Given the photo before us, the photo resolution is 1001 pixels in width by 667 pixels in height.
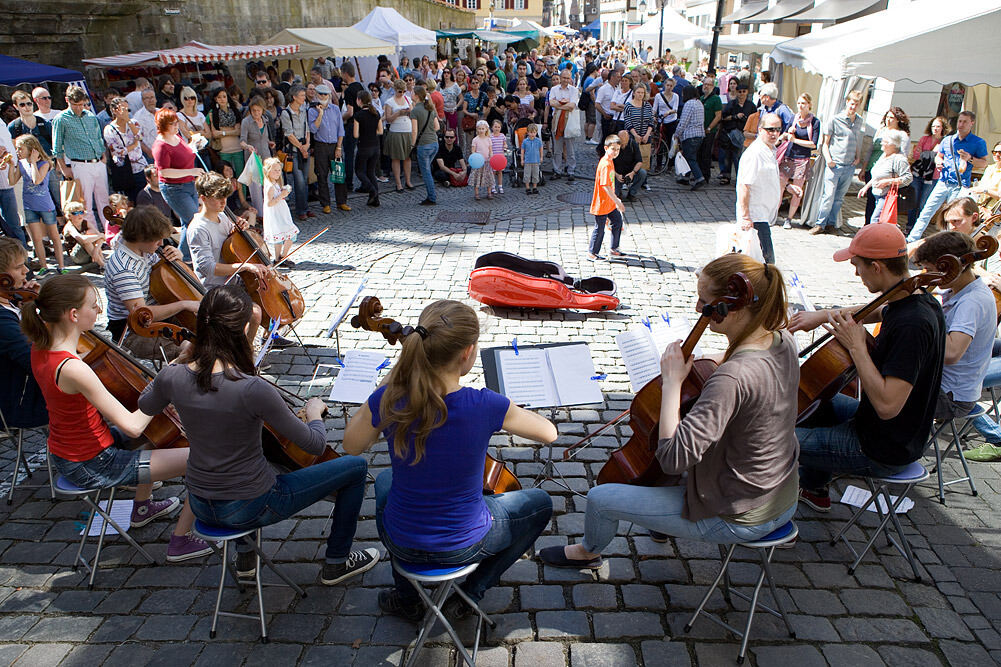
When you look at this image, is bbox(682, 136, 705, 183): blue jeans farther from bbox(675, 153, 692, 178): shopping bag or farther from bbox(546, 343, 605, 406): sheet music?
bbox(546, 343, 605, 406): sheet music

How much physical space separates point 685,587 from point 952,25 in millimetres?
8345

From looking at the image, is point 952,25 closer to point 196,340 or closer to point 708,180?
point 708,180

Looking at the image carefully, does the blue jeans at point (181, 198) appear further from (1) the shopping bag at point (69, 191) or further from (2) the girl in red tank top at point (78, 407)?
(2) the girl in red tank top at point (78, 407)

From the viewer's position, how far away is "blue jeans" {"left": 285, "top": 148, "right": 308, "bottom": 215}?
1015cm

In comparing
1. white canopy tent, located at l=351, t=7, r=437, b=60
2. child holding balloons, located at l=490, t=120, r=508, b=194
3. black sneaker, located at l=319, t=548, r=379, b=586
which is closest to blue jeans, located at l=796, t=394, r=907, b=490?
black sneaker, located at l=319, t=548, r=379, b=586

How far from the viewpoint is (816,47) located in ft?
32.6

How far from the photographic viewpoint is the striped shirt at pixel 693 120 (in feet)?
39.7

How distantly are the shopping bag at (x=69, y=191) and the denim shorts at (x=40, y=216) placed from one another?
564 millimetres

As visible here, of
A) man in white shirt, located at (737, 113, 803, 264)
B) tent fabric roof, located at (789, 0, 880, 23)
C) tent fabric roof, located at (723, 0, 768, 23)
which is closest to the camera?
man in white shirt, located at (737, 113, 803, 264)

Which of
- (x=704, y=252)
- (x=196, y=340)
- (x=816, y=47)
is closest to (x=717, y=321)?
(x=196, y=340)

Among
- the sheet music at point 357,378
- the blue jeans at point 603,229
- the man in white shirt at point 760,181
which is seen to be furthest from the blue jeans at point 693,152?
the sheet music at point 357,378

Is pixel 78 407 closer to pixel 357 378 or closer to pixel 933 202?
pixel 357 378

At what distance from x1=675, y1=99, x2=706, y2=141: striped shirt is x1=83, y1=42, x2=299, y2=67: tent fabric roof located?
7.76 m

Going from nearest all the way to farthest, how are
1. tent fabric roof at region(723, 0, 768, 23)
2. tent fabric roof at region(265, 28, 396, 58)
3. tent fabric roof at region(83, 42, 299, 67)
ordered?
tent fabric roof at region(83, 42, 299, 67)
tent fabric roof at region(265, 28, 396, 58)
tent fabric roof at region(723, 0, 768, 23)
